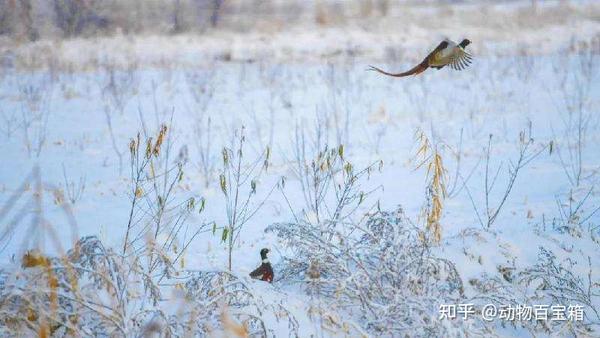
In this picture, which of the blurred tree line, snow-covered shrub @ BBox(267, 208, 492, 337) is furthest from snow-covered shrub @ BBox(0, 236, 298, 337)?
the blurred tree line

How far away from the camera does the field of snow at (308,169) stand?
332 cm

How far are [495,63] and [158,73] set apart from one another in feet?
22.1

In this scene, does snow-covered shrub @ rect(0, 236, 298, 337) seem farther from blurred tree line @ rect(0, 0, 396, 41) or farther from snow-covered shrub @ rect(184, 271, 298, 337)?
blurred tree line @ rect(0, 0, 396, 41)

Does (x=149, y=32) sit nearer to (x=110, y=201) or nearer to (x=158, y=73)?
(x=158, y=73)

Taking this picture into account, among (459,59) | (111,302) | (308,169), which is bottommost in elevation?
(308,169)

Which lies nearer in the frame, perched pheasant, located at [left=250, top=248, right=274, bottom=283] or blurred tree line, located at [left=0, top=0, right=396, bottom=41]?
perched pheasant, located at [left=250, top=248, right=274, bottom=283]

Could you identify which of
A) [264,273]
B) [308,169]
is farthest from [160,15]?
[264,273]

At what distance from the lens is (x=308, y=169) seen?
5125 mm

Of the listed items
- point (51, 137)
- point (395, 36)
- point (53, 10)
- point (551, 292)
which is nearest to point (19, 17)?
point (53, 10)

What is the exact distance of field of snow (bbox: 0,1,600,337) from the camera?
332 centimetres

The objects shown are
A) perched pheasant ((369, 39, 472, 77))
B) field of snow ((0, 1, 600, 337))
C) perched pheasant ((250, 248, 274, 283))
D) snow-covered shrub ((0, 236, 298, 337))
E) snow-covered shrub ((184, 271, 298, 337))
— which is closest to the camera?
snow-covered shrub ((0, 236, 298, 337))

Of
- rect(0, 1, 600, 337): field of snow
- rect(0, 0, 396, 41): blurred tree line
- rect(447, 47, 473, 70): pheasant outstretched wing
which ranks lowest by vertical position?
rect(0, 1, 600, 337): field of snow

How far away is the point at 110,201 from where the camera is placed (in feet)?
18.4

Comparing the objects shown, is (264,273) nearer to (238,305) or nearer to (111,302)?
(238,305)
